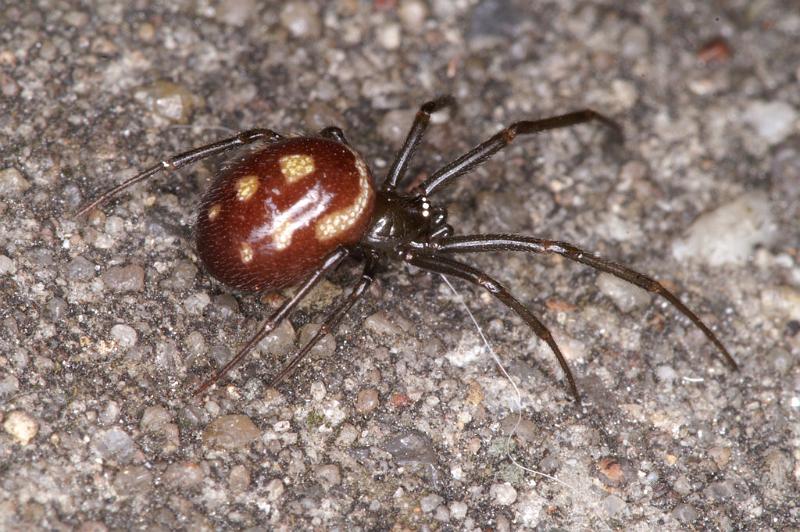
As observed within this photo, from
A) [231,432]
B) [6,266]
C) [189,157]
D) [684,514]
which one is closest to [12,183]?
[6,266]

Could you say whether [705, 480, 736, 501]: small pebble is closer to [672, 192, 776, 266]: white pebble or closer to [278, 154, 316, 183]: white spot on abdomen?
[672, 192, 776, 266]: white pebble

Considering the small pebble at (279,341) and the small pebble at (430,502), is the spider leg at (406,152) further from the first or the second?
the small pebble at (430,502)

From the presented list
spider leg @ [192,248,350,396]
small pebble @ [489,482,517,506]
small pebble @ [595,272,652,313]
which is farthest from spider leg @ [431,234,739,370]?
small pebble @ [489,482,517,506]

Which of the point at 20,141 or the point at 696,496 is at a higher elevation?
the point at 20,141

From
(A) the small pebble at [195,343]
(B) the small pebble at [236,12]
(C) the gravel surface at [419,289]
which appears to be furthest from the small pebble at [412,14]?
(A) the small pebble at [195,343]

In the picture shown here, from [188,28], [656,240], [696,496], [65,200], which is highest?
[188,28]

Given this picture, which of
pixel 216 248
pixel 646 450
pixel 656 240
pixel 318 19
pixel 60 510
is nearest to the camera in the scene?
pixel 60 510

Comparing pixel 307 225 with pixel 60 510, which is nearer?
pixel 60 510

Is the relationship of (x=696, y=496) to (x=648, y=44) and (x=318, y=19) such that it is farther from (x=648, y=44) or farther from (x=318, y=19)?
(x=318, y=19)

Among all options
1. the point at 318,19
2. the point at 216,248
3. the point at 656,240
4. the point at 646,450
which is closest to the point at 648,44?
the point at 656,240
